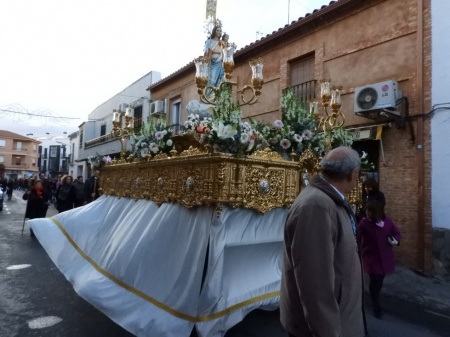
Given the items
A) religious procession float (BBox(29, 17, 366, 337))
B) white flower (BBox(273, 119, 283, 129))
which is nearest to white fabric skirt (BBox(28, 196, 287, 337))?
religious procession float (BBox(29, 17, 366, 337))

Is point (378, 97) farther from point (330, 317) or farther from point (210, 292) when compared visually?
point (330, 317)

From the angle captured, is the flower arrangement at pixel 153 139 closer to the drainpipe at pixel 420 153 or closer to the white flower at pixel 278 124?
the white flower at pixel 278 124

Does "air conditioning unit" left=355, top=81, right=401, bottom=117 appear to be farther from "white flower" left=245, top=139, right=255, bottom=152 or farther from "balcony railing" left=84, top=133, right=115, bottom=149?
"balcony railing" left=84, top=133, right=115, bottom=149

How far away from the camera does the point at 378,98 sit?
24.9 ft

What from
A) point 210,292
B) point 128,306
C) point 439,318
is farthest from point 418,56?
point 128,306

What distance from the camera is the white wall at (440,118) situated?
686cm

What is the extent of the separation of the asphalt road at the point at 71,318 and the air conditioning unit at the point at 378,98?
13.1 feet

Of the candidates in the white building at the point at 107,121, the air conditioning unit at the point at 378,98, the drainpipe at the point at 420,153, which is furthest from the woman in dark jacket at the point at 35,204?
the drainpipe at the point at 420,153

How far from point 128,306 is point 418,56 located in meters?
7.11

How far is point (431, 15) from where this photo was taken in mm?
7234

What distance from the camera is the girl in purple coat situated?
4445 mm

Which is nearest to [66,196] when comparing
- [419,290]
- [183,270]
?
[183,270]

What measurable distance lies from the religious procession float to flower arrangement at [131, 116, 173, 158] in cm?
2

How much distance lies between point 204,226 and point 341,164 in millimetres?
1884
